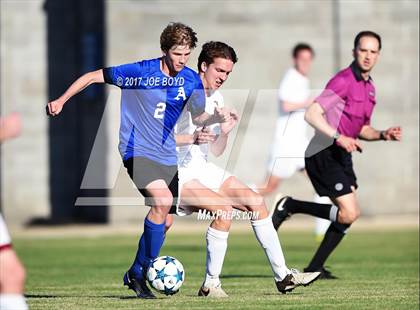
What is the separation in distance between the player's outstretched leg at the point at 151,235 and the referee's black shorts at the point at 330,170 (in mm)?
2436

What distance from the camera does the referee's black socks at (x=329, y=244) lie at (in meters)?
11.7

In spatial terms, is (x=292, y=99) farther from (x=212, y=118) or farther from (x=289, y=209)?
(x=212, y=118)

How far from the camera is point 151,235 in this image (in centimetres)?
967

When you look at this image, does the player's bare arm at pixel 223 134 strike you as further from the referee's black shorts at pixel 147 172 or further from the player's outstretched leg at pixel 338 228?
the player's outstretched leg at pixel 338 228

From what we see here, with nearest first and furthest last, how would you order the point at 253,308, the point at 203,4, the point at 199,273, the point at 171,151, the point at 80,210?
1. the point at 253,308
2. the point at 171,151
3. the point at 199,273
4. the point at 203,4
5. the point at 80,210

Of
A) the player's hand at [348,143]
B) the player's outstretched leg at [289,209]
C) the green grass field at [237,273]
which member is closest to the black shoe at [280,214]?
the player's outstretched leg at [289,209]

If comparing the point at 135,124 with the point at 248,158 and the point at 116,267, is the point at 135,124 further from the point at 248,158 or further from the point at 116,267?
the point at 248,158

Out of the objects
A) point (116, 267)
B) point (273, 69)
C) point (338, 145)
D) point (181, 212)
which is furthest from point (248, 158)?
point (181, 212)

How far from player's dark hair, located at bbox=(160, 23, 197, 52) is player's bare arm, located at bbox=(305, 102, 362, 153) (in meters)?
1.97

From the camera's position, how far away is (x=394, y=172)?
2473cm

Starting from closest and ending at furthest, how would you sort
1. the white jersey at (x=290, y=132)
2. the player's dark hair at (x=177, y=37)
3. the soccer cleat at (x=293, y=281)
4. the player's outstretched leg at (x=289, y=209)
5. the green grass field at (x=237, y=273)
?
the green grass field at (x=237, y=273)
the player's dark hair at (x=177, y=37)
the soccer cleat at (x=293, y=281)
the player's outstretched leg at (x=289, y=209)
the white jersey at (x=290, y=132)

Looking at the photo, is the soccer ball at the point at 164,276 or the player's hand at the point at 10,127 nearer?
the player's hand at the point at 10,127

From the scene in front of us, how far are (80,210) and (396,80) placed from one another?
7959 mm

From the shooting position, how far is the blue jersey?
977 cm
